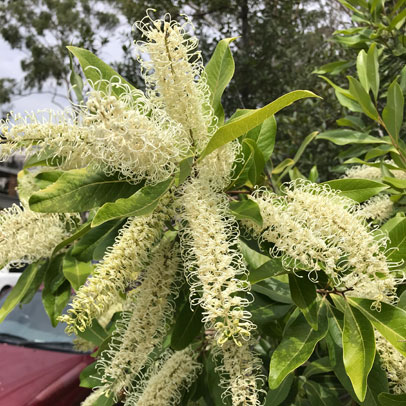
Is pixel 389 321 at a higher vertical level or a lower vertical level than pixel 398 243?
lower

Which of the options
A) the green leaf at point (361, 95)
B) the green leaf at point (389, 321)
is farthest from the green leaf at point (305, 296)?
the green leaf at point (361, 95)

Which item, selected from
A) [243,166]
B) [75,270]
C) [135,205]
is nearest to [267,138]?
[243,166]

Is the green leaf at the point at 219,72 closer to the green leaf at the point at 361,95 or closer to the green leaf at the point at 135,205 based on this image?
the green leaf at the point at 135,205

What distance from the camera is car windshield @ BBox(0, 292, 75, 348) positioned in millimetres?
4520

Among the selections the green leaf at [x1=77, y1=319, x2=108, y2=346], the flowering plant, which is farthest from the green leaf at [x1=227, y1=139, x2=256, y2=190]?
the green leaf at [x1=77, y1=319, x2=108, y2=346]

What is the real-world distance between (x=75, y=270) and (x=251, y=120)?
774 millimetres

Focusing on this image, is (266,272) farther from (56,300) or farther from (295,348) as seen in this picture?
(56,300)

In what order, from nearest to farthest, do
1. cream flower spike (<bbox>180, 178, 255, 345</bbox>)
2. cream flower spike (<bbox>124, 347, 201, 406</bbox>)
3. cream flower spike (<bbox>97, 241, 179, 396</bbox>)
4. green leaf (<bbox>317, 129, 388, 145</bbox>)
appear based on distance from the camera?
1. cream flower spike (<bbox>180, 178, 255, 345</bbox>)
2. cream flower spike (<bbox>97, 241, 179, 396</bbox>)
3. cream flower spike (<bbox>124, 347, 201, 406</bbox>)
4. green leaf (<bbox>317, 129, 388, 145</bbox>)

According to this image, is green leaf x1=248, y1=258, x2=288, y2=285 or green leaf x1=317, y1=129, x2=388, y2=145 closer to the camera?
green leaf x1=248, y1=258, x2=288, y2=285

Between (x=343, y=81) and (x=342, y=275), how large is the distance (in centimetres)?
503

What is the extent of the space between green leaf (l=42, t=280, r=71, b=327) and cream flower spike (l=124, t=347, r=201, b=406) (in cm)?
37

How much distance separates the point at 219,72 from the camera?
1.21m

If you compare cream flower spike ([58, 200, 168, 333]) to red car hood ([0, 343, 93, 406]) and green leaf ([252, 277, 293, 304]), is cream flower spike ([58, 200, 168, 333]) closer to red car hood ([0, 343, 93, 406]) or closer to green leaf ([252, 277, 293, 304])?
green leaf ([252, 277, 293, 304])

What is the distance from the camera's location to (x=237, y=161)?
1208mm
